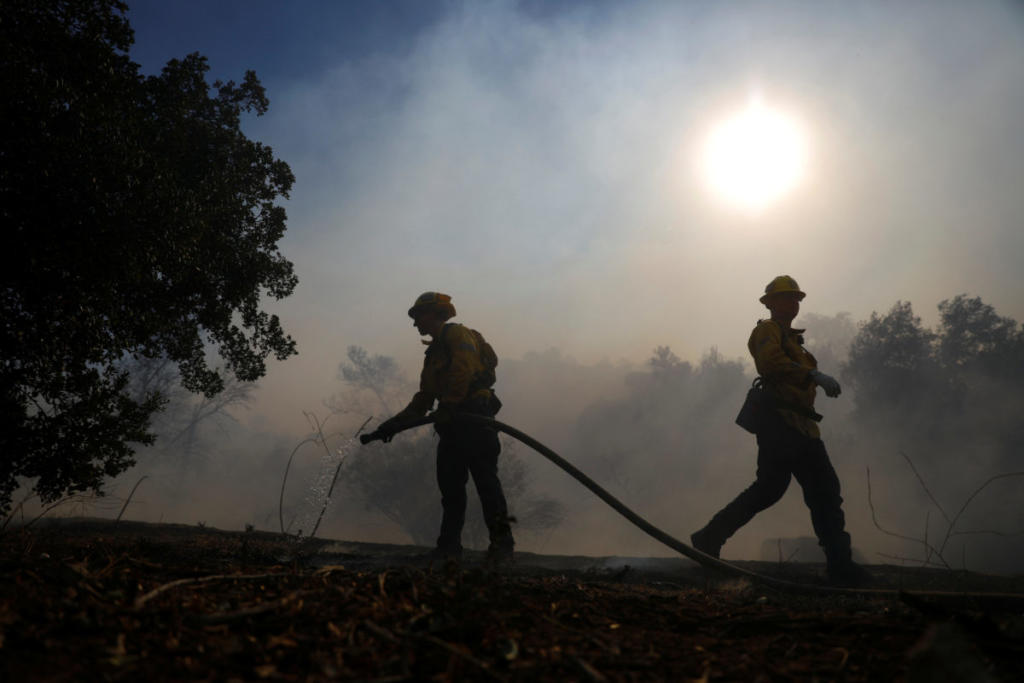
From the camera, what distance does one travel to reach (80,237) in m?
5.04

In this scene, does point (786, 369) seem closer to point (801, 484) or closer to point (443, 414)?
point (801, 484)

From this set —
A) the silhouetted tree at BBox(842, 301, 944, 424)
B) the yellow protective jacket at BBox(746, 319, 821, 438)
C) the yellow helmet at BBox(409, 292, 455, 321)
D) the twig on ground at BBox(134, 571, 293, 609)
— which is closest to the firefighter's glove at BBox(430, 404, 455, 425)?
the yellow helmet at BBox(409, 292, 455, 321)

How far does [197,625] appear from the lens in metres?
1.73

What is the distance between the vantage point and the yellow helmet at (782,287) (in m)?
5.02

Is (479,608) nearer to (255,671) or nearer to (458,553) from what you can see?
(255,671)

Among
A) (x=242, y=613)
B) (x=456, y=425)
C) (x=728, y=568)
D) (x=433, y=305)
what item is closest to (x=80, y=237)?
(x=433, y=305)

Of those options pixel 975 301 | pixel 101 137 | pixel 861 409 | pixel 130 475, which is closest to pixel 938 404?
pixel 861 409

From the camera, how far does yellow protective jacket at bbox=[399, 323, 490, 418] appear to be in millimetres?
5191

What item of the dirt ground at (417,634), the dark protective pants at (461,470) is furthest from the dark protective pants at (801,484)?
the dirt ground at (417,634)

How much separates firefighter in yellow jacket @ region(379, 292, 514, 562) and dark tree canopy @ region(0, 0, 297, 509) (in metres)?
3.18

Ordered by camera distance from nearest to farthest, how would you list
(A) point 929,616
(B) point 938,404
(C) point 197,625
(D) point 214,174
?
(C) point 197,625
(A) point 929,616
(D) point 214,174
(B) point 938,404

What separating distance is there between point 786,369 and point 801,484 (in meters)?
1.04

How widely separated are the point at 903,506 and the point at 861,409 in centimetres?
1092

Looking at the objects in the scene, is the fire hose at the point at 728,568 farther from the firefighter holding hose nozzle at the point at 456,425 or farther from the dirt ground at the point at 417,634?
the dirt ground at the point at 417,634
